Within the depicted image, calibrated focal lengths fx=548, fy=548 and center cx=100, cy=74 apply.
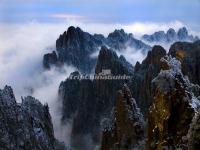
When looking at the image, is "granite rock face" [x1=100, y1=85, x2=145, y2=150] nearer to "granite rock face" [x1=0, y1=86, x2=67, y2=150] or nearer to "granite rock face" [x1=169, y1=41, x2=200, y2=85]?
"granite rock face" [x1=0, y1=86, x2=67, y2=150]

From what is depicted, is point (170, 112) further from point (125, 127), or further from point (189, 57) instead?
point (189, 57)

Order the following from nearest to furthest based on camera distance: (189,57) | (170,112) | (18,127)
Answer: (170,112) → (18,127) → (189,57)

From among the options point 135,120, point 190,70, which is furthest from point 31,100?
point 190,70

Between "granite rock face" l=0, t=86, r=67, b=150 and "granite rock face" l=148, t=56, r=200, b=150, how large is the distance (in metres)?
48.5

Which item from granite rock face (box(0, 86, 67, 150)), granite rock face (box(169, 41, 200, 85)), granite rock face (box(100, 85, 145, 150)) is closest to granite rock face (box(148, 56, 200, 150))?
granite rock face (box(100, 85, 145, 150))

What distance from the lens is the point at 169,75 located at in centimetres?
5378

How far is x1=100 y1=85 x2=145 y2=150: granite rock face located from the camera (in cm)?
9312

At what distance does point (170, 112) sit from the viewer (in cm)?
5153

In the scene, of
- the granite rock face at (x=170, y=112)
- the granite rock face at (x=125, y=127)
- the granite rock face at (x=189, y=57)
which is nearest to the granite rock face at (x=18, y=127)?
the granite rock face at (x=125, y=127)

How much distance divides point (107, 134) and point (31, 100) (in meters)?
28.0

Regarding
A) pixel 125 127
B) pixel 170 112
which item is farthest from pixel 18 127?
pixel 170 112

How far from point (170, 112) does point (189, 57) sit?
443 ft

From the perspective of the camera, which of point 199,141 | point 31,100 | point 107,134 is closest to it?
point 199,141

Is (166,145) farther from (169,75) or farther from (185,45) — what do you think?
(185,45)
